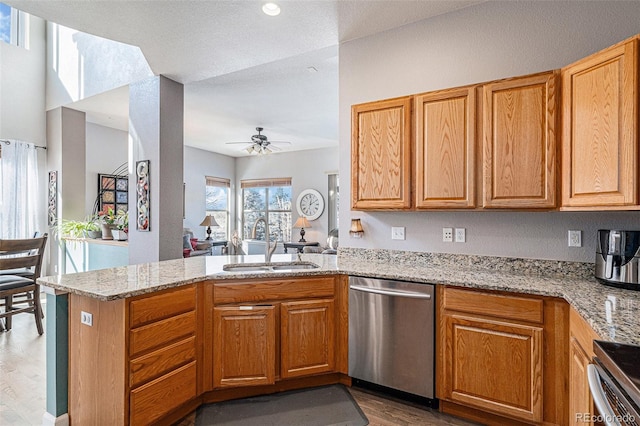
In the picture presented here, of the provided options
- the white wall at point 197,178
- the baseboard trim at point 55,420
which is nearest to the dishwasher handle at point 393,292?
the baseboard trim at point 55,420

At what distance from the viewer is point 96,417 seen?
6.07 ft

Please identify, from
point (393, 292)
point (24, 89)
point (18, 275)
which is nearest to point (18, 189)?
point (24, 89)

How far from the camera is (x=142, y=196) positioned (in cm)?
383

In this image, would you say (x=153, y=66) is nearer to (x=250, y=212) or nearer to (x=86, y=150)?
(x=86, y=150)

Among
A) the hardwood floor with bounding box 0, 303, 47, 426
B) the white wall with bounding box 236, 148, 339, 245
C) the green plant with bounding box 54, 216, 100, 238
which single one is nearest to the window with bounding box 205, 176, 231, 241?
the white wall with bounding box 236, 148, 339, 245

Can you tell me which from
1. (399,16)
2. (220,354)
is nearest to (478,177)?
(399,16)

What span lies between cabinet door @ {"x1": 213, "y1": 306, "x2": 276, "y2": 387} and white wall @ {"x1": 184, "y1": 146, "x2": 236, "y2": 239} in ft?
19.6

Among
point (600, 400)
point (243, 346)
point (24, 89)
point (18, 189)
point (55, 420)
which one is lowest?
point (55, 420)

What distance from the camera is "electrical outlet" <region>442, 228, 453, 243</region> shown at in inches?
104

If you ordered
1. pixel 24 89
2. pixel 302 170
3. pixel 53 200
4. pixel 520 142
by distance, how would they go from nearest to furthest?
pixel 520 142
pixel 24 89
pixel 53 200
pixel 302 170

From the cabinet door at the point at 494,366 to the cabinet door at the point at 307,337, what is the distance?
0.80 metres

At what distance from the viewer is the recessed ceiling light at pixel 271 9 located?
2498 mm

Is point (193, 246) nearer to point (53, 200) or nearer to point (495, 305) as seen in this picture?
point (53, 200)

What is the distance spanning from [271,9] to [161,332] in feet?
7.64
